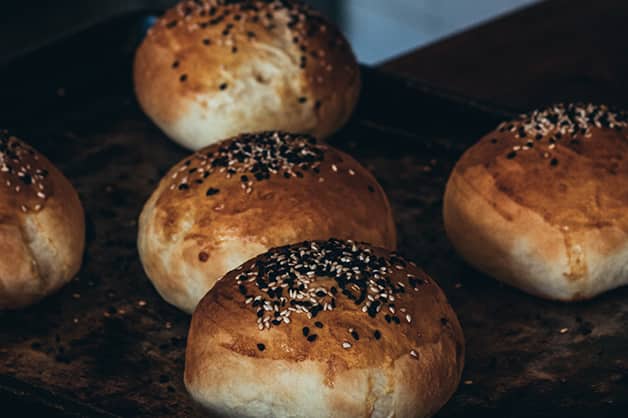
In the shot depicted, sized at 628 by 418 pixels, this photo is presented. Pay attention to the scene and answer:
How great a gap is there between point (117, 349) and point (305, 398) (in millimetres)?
666

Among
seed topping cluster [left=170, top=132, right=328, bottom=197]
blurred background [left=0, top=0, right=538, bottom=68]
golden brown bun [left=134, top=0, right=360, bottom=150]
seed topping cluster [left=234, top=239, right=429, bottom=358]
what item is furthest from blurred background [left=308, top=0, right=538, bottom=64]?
seed topping cluster [left=234, top=239, right=429, bottom=358]

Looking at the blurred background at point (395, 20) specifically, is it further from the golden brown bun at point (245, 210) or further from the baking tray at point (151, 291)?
the golden brown bun at point (245, 210)

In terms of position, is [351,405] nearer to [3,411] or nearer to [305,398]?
[305,398]

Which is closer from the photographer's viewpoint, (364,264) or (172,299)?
(364,264)

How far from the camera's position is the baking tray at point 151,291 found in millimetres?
2414

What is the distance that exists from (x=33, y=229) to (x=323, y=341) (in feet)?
3.25

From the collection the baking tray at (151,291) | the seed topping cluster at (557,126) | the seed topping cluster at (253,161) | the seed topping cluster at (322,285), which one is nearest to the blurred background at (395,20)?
the baking tray at (151,291)

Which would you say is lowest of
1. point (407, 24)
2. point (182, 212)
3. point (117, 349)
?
point (407, 24)

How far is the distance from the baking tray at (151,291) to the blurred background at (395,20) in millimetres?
2613

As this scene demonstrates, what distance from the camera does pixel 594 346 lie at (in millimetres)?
2568

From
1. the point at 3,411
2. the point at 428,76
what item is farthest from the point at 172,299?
the point at 428,76

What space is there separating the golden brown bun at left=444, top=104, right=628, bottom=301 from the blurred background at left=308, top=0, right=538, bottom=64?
3.25 metres

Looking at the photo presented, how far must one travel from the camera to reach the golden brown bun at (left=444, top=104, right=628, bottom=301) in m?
2.68

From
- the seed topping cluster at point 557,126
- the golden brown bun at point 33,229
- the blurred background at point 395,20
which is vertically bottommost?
the blurred background at point 395,20
